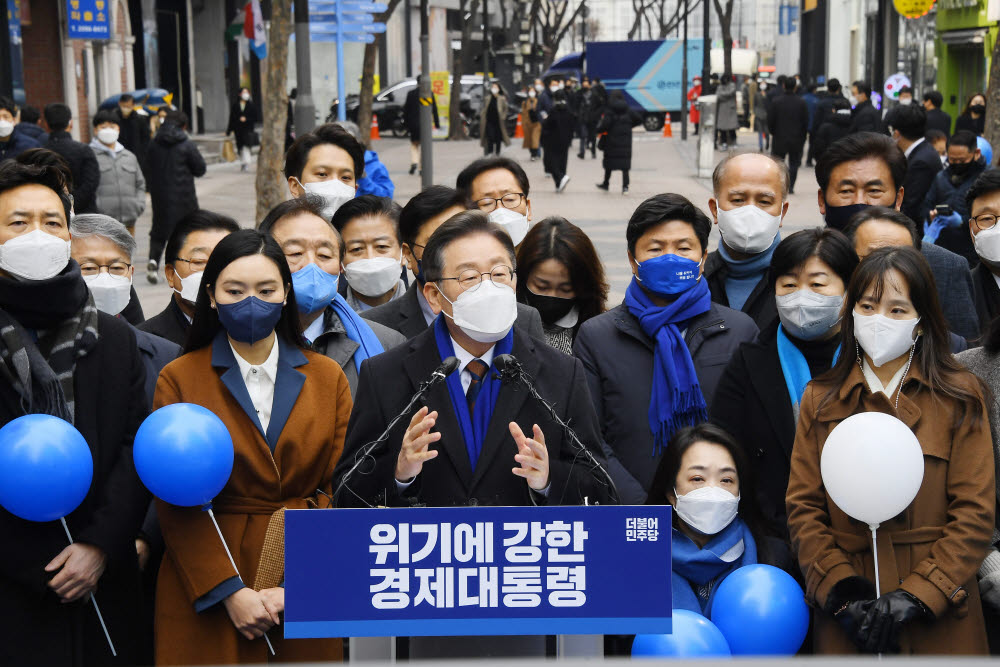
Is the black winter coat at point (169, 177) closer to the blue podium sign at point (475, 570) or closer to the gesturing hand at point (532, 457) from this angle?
the gesturing hand at point (532, 457)

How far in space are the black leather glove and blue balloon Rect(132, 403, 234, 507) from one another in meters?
1.93

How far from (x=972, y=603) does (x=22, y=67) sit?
24.1 metres

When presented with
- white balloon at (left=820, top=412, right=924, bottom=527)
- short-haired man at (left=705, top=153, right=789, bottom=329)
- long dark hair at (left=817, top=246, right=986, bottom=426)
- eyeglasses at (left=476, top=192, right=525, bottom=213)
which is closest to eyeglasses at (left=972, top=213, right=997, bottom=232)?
short-haired man at (left=705, top=153, right=789, bottom=329)

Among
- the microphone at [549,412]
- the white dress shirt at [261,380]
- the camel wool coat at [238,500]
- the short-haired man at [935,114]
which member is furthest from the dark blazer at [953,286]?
the short-haired man at [935,114]

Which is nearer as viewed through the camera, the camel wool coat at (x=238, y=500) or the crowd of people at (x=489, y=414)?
the crowd of people at (x=489, y=414)

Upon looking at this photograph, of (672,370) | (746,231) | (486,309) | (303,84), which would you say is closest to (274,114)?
(303,84)

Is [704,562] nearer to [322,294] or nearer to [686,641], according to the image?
[686,641]

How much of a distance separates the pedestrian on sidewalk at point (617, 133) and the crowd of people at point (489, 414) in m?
17.7

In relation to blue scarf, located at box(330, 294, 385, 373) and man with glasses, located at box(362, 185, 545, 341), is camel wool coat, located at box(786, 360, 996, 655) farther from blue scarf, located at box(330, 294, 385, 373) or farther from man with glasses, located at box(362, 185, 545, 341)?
man with glasses, located at box(362, 185, 545, 341)

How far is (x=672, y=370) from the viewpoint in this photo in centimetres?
444

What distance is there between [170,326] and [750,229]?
7.92 ft

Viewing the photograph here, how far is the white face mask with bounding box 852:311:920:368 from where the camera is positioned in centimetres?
378

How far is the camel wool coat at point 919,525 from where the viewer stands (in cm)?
361

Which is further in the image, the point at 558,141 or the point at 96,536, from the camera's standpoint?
the point at 558,141
